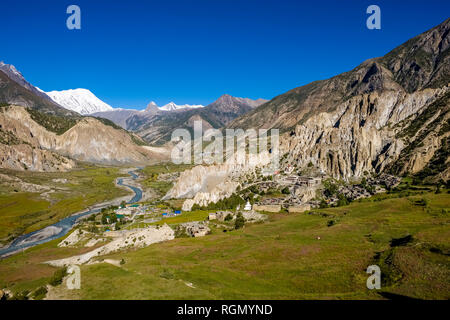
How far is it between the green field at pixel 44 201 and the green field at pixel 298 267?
57.3 metres

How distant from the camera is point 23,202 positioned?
434ft

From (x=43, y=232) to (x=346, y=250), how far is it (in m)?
98.6

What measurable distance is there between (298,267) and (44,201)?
468 ft

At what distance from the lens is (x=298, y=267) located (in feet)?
106

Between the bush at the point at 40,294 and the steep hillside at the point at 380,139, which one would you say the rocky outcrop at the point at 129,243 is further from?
the steep hillside at the point at 380,139

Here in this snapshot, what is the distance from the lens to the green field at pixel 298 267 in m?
24.6

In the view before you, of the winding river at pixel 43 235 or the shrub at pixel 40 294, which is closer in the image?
the shrub at pixel 40 294

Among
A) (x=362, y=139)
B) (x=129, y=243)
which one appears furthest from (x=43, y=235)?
(x=362, y=139)

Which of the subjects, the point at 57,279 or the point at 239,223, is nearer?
the point at 57,279

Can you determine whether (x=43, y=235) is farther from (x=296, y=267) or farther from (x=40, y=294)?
(x=296, y=267)

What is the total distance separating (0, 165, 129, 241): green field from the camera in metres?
104

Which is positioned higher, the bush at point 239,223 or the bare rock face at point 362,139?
the bare rock face at point 362,139
